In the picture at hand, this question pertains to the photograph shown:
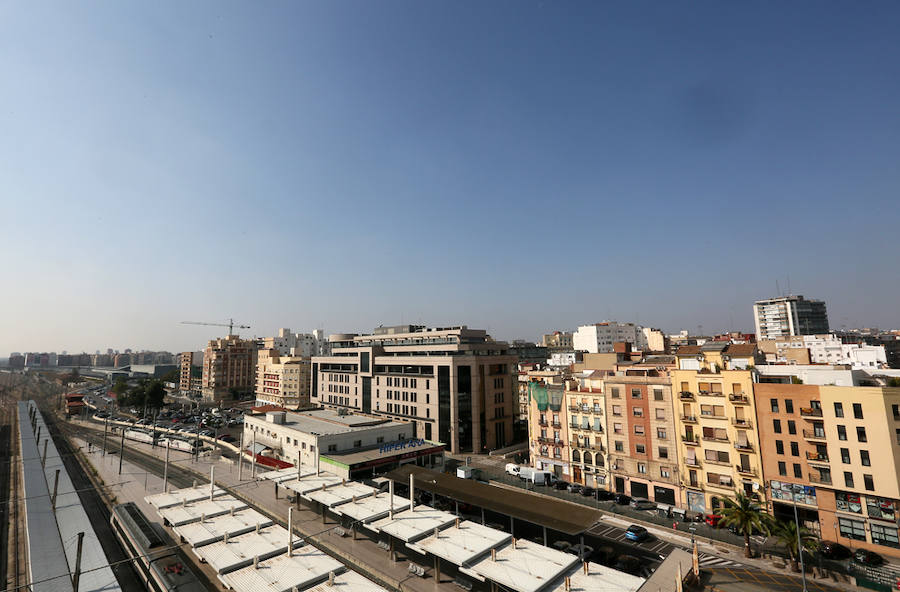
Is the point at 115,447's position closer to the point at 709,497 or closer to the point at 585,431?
the point at 585,431

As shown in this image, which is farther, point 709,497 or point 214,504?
point 709,497

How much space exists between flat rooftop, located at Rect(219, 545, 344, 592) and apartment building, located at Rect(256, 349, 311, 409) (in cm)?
12012

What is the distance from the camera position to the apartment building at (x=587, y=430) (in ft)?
212

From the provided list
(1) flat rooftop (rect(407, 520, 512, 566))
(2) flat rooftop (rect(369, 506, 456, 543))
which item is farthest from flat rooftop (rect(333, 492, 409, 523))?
(1) flat rooftop (rect(407, 520, 512, 566))

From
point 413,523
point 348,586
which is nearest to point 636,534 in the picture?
point 413,523

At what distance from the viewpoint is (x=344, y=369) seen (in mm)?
116375

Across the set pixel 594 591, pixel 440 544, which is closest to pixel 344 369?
pixel 440 544

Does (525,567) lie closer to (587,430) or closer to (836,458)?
(587,430)

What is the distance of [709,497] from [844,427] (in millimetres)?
16867

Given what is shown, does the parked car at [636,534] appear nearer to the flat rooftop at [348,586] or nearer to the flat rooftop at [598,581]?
the flat rooftop at [598,581]

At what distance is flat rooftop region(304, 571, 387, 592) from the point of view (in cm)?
2994

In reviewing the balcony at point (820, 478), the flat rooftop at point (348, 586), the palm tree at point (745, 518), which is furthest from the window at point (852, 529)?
the flat rooftop at point (348, 586)

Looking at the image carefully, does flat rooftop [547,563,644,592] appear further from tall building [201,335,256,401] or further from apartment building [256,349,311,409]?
tall building [201,335,256,401]

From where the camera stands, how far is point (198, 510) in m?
43.9
